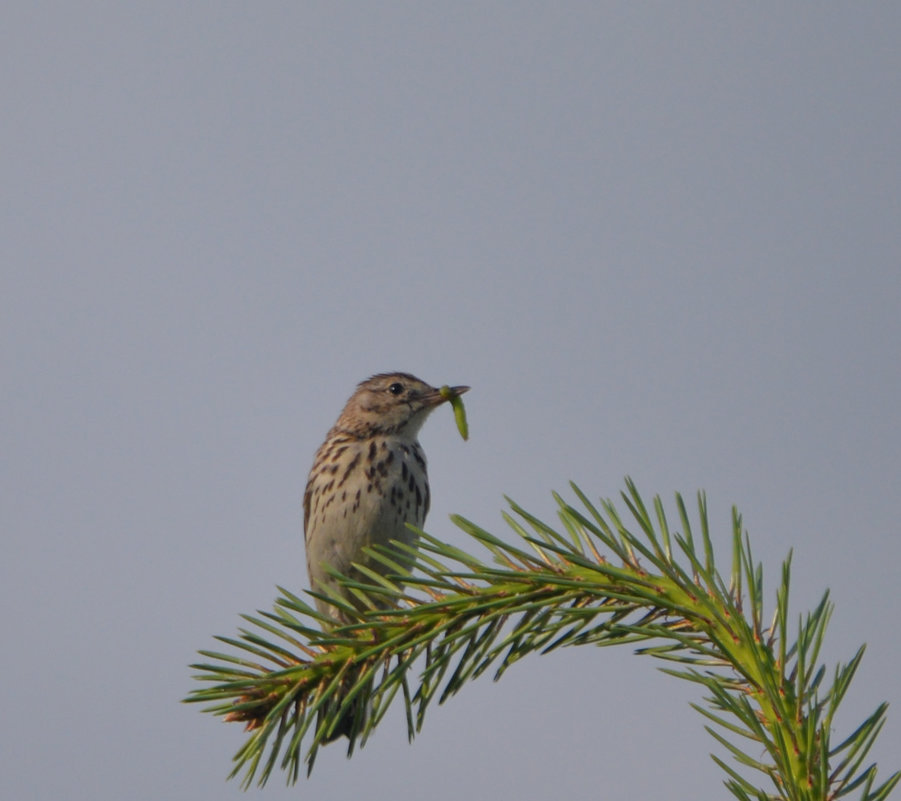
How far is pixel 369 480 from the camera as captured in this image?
1088 cm

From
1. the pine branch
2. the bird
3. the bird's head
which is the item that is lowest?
the pine branch

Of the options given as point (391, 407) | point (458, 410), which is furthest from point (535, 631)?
point (391, 407)

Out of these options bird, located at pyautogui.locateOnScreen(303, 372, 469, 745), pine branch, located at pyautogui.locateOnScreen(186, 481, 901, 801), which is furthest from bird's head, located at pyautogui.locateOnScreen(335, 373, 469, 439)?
pine branch, located at pyautogui.locateOnScreen(186, 481, 901, 801)

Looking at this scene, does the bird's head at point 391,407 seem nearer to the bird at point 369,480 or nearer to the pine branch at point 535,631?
the bird at point 369,480

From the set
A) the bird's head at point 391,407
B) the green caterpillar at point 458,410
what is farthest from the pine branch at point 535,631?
the bird's head at point 391,407

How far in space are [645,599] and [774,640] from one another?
398mm

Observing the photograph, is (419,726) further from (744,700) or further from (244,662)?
(744,700)

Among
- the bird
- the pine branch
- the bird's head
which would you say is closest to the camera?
the pine branch

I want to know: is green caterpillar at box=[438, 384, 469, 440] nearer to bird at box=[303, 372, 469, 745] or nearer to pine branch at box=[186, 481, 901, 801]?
bird at box=[303, 372, 469, 745]

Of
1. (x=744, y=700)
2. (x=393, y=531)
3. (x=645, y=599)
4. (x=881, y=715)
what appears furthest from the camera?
(x=393, y=531)

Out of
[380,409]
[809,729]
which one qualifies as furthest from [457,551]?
[380,409]

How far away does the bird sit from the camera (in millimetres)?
10641

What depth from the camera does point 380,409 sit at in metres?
12.1

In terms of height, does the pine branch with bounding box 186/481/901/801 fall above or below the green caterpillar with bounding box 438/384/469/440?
below
